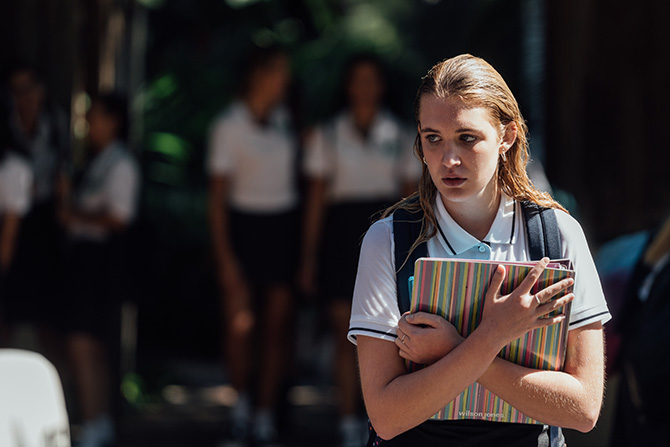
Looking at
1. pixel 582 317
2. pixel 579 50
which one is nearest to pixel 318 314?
pixel 579 50

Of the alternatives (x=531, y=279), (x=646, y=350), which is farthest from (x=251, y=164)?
(x=531, y=279)

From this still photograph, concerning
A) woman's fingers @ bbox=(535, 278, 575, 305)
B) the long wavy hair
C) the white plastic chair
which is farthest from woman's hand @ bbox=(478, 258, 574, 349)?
the white plastic chair

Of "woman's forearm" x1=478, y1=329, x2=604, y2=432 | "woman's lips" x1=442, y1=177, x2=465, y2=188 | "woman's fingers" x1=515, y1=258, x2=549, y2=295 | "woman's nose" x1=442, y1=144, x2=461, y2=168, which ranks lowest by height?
"woman's forearm" x1=478, y1=329, x2=604, y2=432

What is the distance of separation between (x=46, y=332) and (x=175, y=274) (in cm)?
310

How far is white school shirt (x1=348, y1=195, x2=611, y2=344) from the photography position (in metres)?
1.86

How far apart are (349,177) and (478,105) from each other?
314 cm

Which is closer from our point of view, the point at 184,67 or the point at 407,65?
the point at 184,67

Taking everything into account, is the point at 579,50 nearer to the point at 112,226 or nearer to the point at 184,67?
the point at 112,226

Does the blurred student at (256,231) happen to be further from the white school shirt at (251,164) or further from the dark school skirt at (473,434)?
the dark school skirt at (473,434)

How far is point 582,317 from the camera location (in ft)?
6.06

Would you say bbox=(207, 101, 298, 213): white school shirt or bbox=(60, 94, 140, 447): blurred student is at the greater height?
bbox=(207, 101, 298, 213): white school shirt

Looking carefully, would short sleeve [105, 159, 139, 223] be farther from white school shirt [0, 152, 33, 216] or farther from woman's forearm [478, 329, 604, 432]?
woman's forearm [478, 329, 604, 432]

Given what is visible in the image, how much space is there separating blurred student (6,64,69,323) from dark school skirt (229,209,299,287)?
968mm

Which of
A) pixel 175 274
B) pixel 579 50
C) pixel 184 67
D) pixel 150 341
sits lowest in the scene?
pixel 150 341
